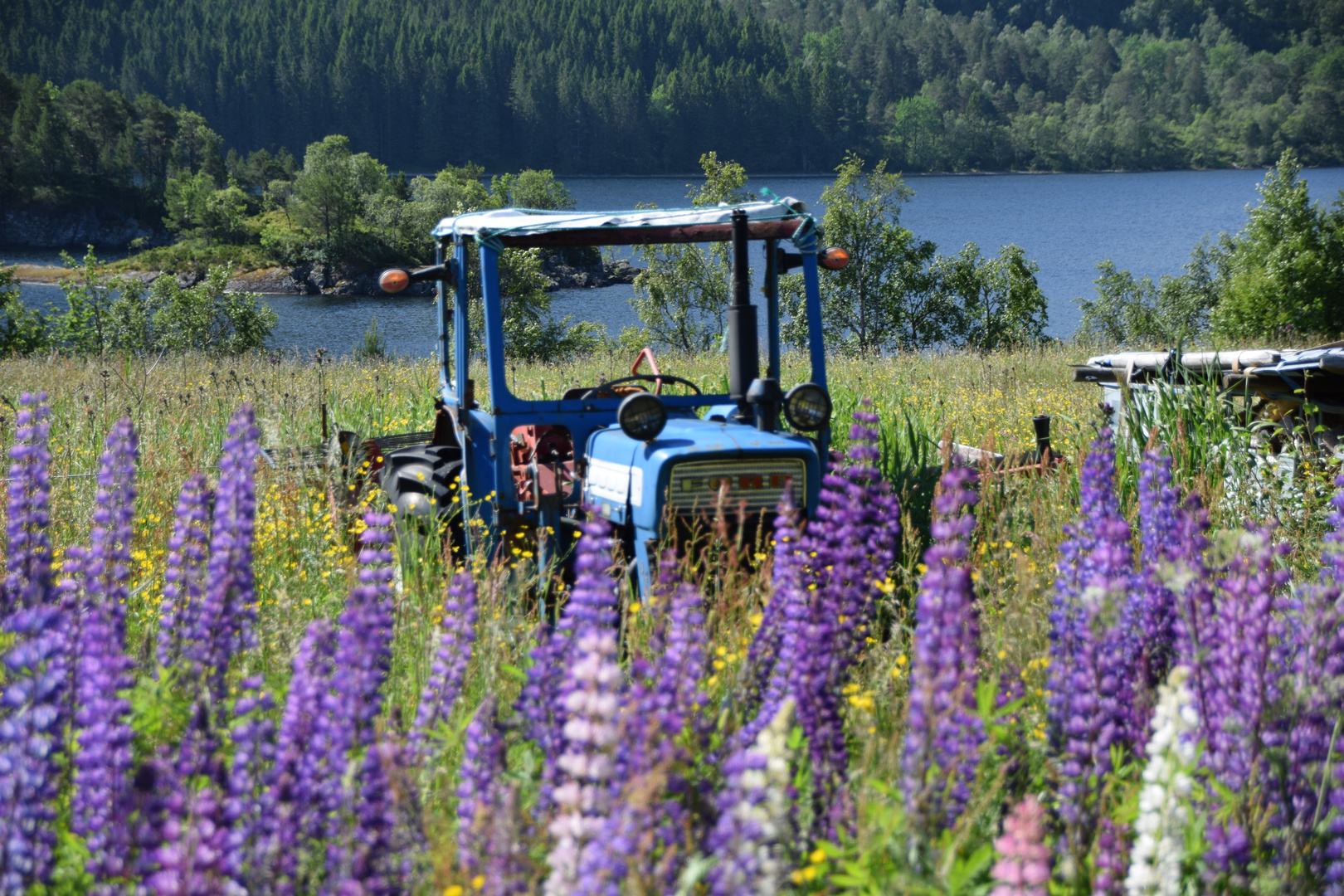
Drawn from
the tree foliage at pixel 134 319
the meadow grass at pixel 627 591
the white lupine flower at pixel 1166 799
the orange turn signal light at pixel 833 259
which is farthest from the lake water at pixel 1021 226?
the white lupine flower at pixel 1166 799

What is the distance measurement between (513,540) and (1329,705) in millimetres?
3442

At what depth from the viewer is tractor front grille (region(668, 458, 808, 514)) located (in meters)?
4.15

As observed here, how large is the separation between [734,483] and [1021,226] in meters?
96.9

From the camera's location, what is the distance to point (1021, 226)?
9338 centimetres

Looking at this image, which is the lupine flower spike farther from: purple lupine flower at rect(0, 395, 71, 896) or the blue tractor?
the blue tractor

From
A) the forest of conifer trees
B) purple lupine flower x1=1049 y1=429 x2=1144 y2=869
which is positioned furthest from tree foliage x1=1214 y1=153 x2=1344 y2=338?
the forest of conifer trees

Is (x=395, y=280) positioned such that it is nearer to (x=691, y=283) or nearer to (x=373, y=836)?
(x=373, y=836)

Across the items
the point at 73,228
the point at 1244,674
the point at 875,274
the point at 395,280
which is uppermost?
the point at 73,228

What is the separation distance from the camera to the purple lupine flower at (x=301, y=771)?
158 cm

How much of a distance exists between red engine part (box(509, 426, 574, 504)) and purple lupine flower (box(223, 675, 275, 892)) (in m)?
2.76

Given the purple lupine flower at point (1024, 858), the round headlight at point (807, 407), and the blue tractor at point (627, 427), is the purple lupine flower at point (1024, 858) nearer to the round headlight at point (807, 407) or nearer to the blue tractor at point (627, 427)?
the blue tractor at point (627, 427)

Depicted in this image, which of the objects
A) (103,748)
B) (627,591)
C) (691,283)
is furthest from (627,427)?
(691,283)

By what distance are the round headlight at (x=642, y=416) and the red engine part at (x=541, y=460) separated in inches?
22.4

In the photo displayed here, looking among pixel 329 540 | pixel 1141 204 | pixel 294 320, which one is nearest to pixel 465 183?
pixel 294 320
